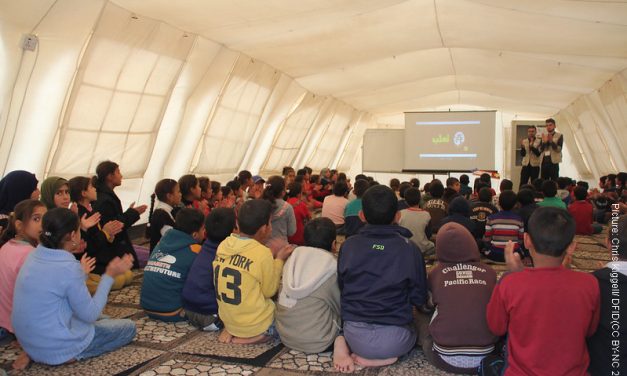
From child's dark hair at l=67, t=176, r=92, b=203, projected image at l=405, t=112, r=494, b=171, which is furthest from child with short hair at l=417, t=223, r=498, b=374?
projected image at l=405, t=112, r=494, b=171

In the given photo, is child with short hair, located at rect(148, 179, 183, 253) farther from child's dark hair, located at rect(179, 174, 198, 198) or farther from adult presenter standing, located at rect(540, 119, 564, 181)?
adult presenter standing, located at rect(540, 119, 564, 181)

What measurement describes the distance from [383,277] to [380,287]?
60 mm

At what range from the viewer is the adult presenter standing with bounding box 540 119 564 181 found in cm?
979

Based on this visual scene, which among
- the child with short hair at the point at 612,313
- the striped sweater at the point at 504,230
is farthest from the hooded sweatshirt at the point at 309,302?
the striped sweater at the point at 504,230

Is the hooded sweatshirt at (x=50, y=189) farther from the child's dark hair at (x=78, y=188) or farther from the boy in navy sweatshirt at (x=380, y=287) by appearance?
the boy in navy sweatshirt at (x=380, y=287)

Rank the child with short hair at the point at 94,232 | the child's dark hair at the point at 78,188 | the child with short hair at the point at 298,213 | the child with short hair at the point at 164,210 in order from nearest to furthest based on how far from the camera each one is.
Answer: the child with short hair at the point at 94,232 < the child's dark hair at the point at 78,188 < the child with short hair at the point at 164,210 < the child with short hair at the point at 298,213

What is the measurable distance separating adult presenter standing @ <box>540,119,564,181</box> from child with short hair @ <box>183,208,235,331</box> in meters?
7.89

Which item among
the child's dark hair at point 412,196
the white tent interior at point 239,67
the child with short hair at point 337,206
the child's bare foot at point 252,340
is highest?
the white tent interior at point 239,67

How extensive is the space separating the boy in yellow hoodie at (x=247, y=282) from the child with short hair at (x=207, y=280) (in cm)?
21

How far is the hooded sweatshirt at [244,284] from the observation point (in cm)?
324

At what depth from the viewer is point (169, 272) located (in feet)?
12.0

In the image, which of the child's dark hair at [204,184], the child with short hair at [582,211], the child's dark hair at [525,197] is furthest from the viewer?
the child with short hair at [582,211]

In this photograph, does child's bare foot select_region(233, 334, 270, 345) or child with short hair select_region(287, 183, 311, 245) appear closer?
child's bare foot select_region(233, 334, 270, 345)

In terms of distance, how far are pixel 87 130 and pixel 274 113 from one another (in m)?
6.18
